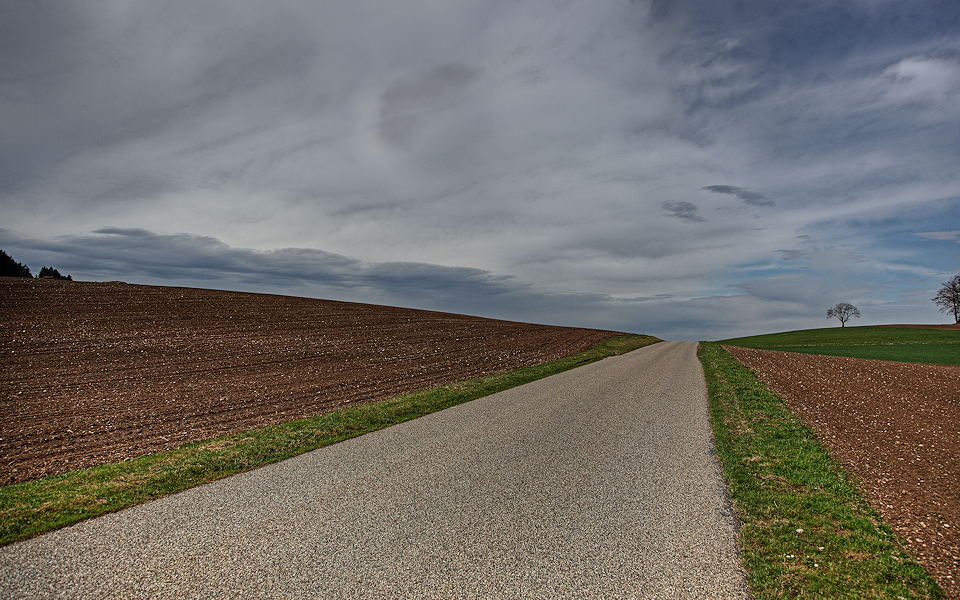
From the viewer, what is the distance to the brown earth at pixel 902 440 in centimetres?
628

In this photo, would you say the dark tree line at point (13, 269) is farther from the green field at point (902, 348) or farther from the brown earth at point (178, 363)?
the green field at point (902, 348)

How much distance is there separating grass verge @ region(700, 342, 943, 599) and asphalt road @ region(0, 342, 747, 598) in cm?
38

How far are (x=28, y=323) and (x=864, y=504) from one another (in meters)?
40.1

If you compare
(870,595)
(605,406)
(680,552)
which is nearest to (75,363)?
(605,406)

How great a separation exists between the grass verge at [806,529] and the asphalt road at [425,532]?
38 cm

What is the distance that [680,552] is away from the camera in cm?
568

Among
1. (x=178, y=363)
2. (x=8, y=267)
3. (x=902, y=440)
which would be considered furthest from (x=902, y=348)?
(x=8, y=267)

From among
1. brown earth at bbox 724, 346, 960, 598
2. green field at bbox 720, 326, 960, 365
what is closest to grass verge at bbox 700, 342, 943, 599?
brown earth at bbox 724, 346, 960, 598

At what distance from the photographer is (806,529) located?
6.37 m

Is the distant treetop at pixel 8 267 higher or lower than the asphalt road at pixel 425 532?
higher

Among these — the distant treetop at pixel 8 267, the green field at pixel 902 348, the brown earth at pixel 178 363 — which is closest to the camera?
the brown earth at pixel 178 363

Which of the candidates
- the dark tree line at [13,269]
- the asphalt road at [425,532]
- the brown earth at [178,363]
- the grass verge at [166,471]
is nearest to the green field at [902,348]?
the brown earth at [178,363]

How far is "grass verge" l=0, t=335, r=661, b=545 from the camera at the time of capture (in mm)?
6930

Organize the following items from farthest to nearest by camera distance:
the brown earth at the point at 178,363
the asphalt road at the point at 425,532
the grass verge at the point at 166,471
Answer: the brown earth at the point at 178,363
the grass verge at the point at 166,471
the asphalt road at the point at 425,532
